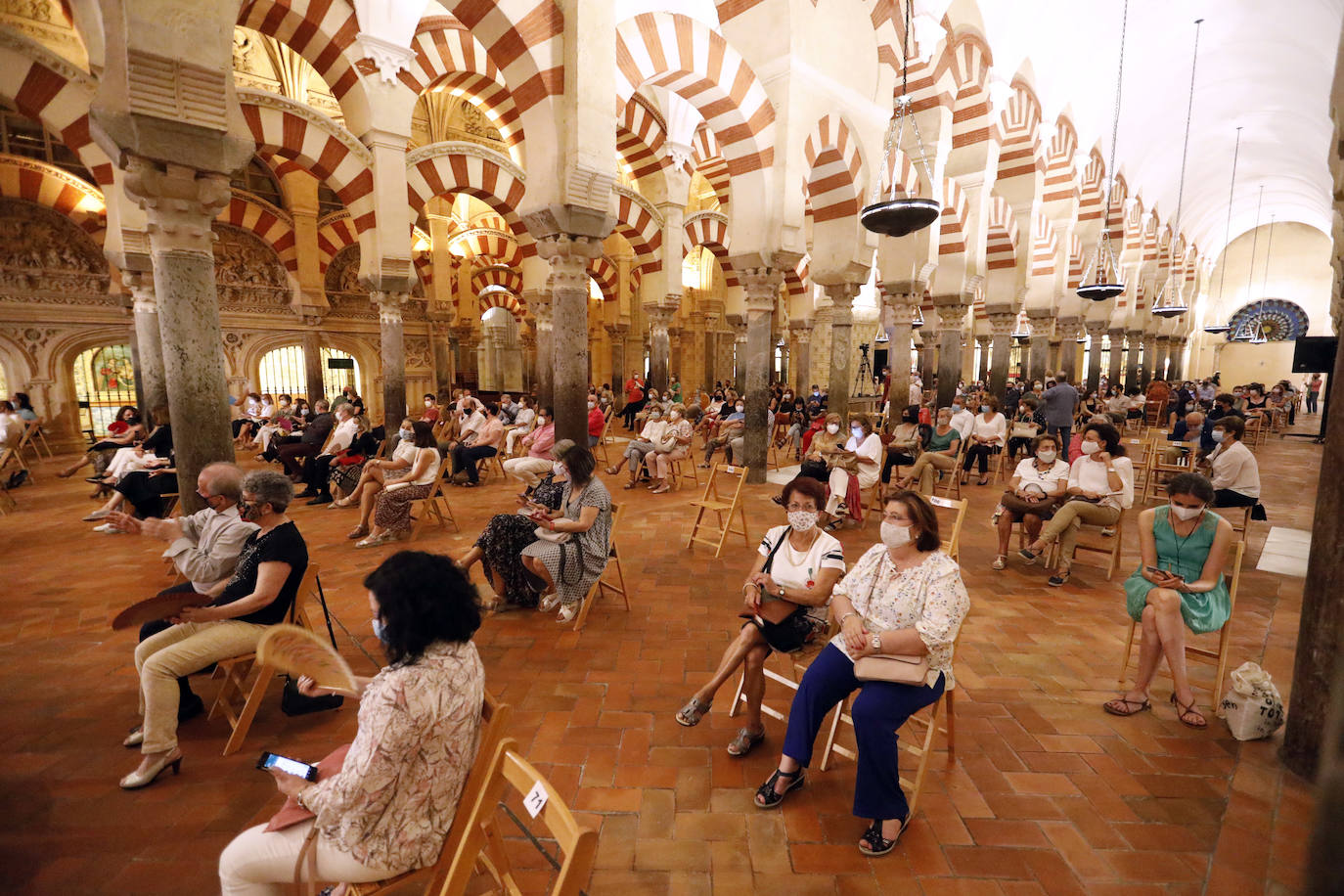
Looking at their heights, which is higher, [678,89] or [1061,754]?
[678,89]

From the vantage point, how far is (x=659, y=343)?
44.9ft

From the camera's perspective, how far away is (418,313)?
53.8ft

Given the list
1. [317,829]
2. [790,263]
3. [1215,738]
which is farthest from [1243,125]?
[317,829]

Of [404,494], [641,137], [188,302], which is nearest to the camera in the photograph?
[188,302]

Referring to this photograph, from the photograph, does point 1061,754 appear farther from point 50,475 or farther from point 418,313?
point 418,313

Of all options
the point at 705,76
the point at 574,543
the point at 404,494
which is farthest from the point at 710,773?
the point at 705,76

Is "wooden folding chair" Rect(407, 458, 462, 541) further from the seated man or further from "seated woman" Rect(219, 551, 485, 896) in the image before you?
"seated woman" Rect(219, 551, 485, 896)

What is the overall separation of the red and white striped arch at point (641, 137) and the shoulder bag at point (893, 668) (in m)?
11.1

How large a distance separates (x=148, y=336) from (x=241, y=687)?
837 cm

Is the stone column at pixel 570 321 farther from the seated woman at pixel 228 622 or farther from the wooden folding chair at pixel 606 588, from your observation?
the seated woman at pixel 228 622

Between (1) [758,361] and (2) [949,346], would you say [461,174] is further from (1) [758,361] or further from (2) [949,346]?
(2) [949,346]

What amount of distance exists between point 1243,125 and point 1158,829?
23322 mm

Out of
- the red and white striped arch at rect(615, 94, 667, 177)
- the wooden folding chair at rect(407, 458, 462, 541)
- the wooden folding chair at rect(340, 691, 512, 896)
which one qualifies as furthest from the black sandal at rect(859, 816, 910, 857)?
the red and white striped arch at rect(615, 94, 667, 177)

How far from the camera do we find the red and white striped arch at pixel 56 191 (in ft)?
32.8
